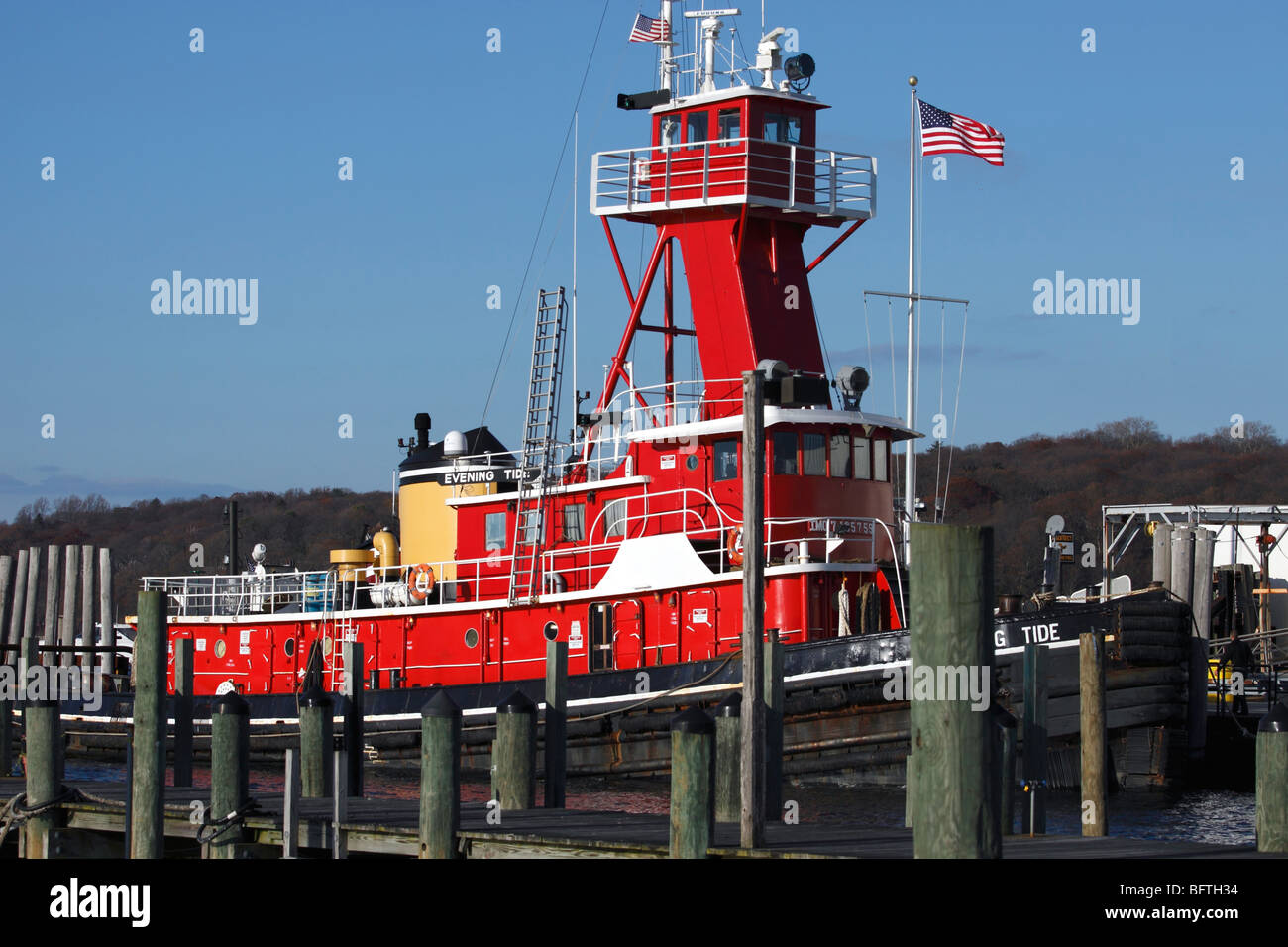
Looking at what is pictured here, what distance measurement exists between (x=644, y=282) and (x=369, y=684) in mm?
7794

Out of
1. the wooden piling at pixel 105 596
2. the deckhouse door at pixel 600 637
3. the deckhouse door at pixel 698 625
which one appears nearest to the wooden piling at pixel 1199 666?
A: the deckhouse door at pixel 698 625

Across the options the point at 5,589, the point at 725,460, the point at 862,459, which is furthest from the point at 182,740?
the point at 5,589

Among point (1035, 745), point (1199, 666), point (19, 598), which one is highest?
point (19, 598)

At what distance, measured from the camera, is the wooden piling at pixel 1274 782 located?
1104cm

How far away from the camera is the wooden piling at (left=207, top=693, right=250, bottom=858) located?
13.7m

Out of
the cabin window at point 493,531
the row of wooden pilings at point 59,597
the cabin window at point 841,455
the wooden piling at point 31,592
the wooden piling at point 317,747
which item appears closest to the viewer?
the wooden piling at point 317,747

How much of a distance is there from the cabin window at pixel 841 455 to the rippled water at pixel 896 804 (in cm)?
446

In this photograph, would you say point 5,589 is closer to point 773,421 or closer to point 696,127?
point 696,127

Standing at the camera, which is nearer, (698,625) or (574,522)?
(698,625)

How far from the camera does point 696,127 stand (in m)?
24.8

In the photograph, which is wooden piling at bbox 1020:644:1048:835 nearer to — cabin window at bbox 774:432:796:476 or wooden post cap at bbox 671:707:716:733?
wooden post cap at bbox 671:707:716:733

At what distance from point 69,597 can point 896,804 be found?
15.7 meters

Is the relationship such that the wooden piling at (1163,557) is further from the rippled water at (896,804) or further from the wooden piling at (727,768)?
the wooden piling at (727,768)
